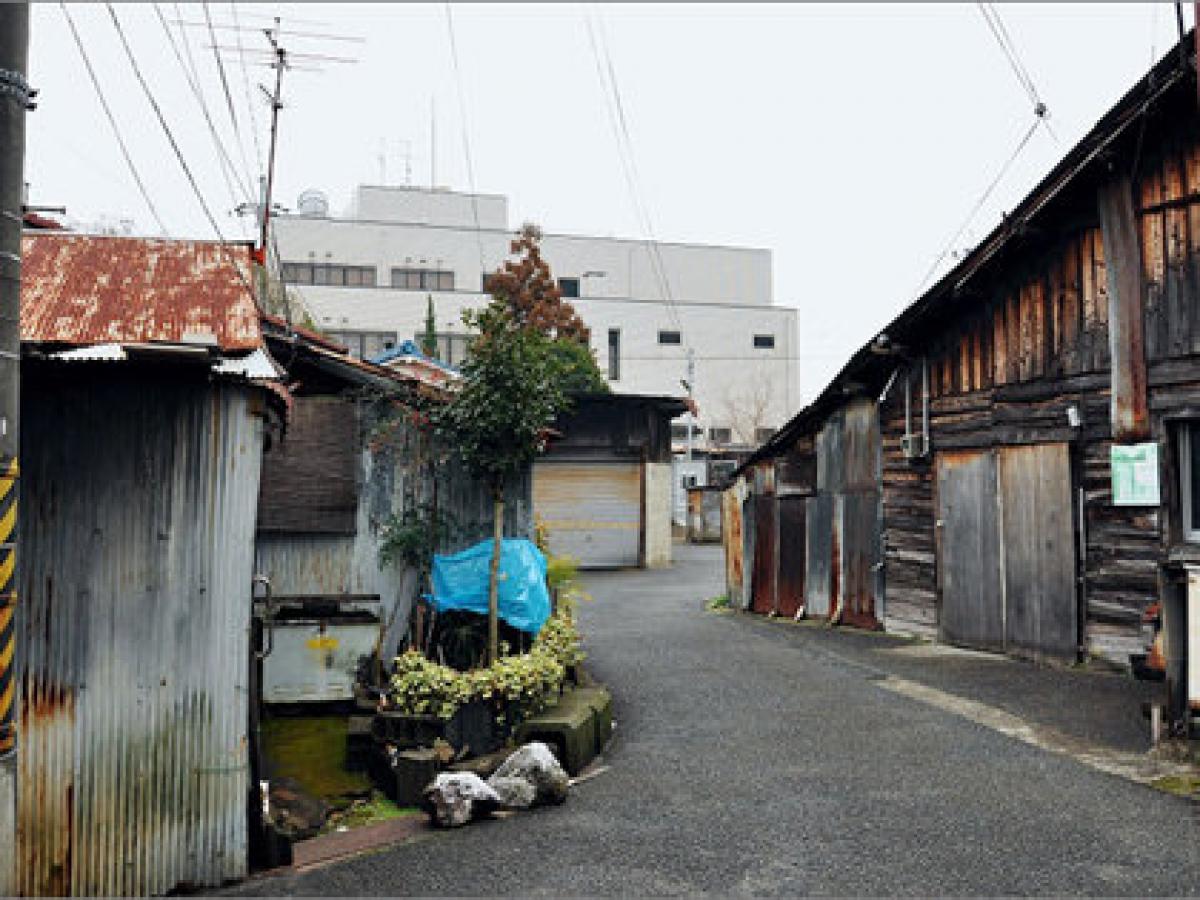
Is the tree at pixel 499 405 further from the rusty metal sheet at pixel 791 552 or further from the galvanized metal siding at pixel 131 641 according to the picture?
the rusty metal sheet at pixel 791 552

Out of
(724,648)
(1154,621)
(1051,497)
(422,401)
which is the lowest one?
(724,648)

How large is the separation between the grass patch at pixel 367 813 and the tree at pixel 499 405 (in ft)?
5.42

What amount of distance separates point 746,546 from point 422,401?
1080 centimetres

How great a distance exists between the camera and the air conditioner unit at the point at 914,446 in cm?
1312

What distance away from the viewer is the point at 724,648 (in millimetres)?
13023

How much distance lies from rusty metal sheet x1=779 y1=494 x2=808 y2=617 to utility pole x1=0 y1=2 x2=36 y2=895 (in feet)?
44.9

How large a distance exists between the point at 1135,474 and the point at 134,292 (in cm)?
979

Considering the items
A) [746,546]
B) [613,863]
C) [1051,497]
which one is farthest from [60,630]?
[746,546]

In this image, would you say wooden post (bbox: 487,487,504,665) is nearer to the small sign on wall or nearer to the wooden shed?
the wooden shed

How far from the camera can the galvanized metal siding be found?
496cm

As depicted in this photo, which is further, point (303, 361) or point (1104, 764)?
point (303, 361)

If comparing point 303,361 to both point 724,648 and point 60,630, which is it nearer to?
point 60,630

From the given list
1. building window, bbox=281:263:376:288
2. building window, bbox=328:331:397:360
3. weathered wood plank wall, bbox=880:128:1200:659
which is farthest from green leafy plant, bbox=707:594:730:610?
building window, bbox=281:263:376:288

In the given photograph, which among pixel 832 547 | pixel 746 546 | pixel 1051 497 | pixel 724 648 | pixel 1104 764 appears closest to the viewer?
pixel 1104 764
